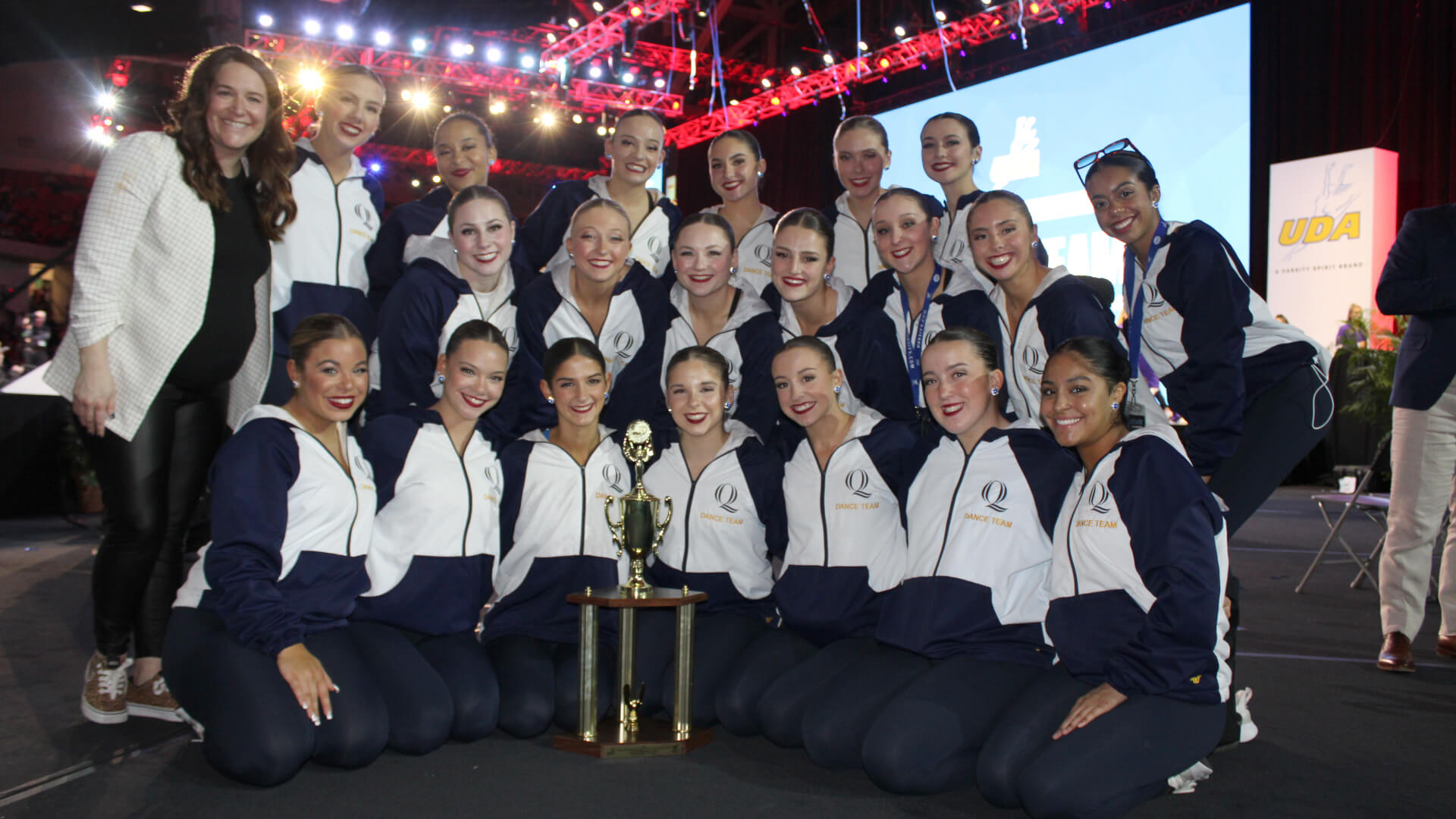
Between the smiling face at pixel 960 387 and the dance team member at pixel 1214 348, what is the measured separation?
0.51m

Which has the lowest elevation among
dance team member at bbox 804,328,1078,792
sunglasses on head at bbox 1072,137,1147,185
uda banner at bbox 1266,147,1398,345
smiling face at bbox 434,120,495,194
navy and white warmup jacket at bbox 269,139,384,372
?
dance team member at bbox 804,328,1078,792

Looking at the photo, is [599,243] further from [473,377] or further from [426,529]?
[426,529]

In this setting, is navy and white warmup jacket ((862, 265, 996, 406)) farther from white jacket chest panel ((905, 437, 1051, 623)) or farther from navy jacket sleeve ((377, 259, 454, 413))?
navy jacket sleeve ((377, 259, 454, 413))

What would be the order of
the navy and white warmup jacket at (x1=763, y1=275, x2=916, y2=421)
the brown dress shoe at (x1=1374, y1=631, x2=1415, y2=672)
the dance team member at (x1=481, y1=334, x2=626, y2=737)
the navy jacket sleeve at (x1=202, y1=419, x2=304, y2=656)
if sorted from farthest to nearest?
the brown dress shoe at (x1=1374, y1=631, x2=1415, y2=672), the navy and white warmup jacket at (x1=763, y1=275, x2=916, y2=421), the dance team member at (x1=481, y1=334, x2=626, y2=737), the navy jacket sleeve at (x1=202, y1=419, x2=304, y2=656)

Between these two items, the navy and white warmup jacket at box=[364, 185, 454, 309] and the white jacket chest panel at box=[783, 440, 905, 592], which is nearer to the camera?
the white jacket chest panel at box=[783, 440, 905, 592]

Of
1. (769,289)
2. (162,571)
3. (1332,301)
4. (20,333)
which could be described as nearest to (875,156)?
(769,289)

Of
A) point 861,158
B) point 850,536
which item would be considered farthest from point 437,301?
point 861,158

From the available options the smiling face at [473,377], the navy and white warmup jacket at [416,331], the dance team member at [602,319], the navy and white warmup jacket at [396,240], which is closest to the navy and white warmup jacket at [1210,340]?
the dance team member at [602,319]

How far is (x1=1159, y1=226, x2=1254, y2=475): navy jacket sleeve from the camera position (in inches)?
117

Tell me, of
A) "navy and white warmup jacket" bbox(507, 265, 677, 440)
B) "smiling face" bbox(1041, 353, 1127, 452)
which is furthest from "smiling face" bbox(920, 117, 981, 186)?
"smiling face" bbox(1041, 353, 1127, 452)

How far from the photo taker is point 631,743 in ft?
9.46

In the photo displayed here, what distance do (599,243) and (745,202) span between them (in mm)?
1016

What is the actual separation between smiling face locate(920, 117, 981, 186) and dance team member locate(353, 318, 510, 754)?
1962 millimetres

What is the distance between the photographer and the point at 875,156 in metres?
4.36
